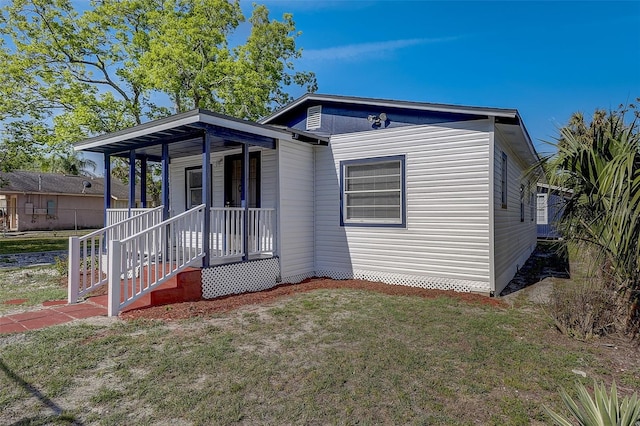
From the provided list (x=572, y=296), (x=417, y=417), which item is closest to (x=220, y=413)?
(x=417, y=417)

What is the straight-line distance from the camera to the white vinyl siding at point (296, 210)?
750 centimetres

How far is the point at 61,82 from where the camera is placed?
1541 cm

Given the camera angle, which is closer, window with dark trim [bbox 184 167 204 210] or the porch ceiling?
the porch ceiling

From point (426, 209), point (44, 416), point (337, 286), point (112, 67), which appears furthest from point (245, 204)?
point (112, 67)

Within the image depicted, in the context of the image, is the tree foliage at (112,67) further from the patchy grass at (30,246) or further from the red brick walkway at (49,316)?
the red brick walkway at (49,316)

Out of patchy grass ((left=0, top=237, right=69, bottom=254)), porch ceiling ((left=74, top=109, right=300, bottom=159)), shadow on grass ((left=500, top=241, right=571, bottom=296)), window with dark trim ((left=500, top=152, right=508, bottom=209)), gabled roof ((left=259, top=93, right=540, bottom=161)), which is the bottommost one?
shadow on grass ((left=500, top=241, right=571, bottom=296))

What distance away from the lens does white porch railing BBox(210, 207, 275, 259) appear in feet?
21.5

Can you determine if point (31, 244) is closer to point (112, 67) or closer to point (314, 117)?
point (112, 67)

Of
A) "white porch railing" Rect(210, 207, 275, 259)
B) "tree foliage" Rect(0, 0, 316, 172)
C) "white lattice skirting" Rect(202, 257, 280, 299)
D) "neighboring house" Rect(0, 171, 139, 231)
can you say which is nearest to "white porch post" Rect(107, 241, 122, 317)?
"white lattice skirting" Rect(202, 257, 280, 299)

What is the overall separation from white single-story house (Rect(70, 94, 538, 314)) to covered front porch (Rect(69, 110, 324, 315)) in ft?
0.11

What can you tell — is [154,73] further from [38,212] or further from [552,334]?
[38,212]

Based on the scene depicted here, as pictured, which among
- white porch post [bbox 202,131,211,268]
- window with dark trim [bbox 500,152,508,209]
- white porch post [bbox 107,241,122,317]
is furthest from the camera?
window with dark trim [bbox 500,152,508,209]

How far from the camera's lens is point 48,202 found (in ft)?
90.2

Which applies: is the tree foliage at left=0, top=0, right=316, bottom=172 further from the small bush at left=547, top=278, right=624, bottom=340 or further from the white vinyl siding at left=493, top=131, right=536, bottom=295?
the small bush at left=547, top=278, right=624, bottom=340
